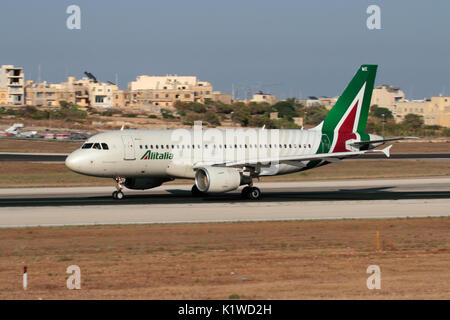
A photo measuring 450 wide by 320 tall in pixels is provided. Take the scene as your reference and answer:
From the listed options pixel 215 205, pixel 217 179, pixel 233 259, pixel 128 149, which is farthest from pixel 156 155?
pixel 233 259

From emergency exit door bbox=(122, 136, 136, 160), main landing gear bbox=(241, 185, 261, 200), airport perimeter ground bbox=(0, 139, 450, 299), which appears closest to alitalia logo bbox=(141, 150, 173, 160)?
emergency exit door bbox=(122, 136, 136, 160)

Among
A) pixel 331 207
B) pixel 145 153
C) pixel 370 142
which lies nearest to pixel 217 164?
pixel 145 153

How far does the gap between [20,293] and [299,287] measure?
7412 mm

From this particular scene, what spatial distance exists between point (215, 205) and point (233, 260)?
16.4 m

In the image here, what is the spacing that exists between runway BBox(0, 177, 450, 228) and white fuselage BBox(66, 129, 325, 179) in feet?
6.13

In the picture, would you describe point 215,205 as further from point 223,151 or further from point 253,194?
point 223,151

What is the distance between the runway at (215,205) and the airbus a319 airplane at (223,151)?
1.46 metres

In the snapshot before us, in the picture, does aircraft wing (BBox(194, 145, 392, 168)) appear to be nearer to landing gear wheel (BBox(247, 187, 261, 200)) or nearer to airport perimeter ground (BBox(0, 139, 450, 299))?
landing gear wheel (BBox(247, 187, 261, 200))

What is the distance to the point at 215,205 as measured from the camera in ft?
127

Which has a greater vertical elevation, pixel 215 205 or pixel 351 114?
pixel 351 114

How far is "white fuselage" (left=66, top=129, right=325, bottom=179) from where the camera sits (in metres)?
40.1

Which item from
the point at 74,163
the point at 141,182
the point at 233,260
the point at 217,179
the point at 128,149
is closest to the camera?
the point at 233,260

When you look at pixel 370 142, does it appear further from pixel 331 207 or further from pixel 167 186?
pixel 167 186

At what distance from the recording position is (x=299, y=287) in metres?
18.3
